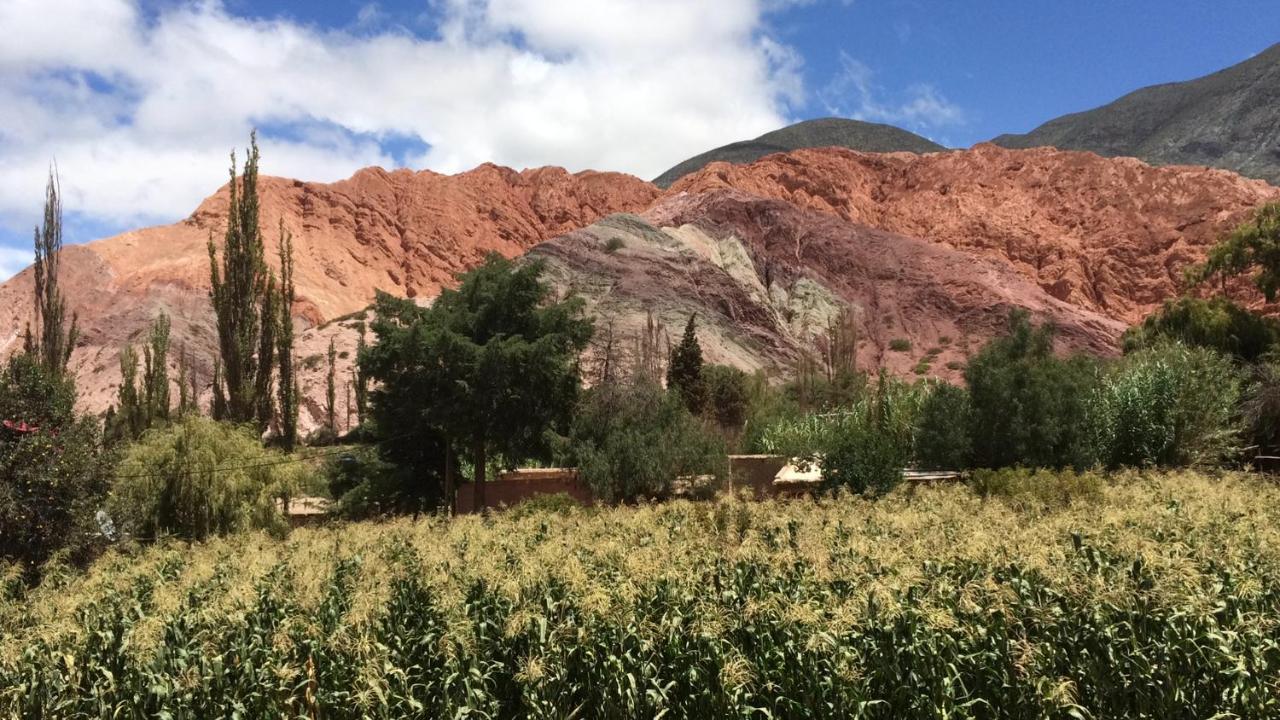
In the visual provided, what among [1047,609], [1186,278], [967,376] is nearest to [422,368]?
[967,376]

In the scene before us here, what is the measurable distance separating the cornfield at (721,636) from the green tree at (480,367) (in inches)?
602

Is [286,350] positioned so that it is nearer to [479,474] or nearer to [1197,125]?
[479,474]

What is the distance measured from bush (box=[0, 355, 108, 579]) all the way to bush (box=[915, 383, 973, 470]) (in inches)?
700

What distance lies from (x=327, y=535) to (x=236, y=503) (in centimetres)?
756

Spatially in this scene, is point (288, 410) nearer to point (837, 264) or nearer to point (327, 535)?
point (327, 535)

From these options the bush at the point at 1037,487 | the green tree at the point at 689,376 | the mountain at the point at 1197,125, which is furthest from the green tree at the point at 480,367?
the mountain at the point at 1197,125

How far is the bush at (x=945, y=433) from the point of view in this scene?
2194cm

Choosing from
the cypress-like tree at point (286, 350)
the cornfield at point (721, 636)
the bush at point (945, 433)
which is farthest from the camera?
Result: the cypress-like tree at point (286, 350)

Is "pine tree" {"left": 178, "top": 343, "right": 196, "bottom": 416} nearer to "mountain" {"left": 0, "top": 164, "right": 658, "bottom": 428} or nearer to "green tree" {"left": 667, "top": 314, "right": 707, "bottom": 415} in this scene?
"mountain" {"left": 0, "top": 164, "right": 658, "bottom": 428}

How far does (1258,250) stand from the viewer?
3162cm

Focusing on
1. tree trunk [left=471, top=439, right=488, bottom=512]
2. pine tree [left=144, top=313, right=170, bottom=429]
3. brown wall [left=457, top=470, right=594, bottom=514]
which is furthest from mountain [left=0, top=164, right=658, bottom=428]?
tree trunk [left=471, top=439, right=488, bottom=512]

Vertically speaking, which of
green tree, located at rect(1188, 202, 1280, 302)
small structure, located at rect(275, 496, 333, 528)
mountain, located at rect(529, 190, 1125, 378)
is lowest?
small structure, located at rect(275, 496, 333, 528)

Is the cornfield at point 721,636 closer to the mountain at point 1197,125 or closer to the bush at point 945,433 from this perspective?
the bush at point 945,433

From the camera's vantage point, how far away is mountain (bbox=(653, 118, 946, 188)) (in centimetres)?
10938
